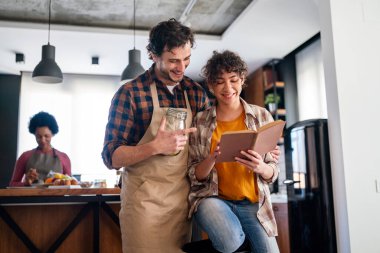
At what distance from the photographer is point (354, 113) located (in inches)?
113

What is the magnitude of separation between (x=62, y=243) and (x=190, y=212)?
123 centimetres

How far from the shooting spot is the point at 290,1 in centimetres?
403

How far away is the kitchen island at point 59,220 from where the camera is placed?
241 cm

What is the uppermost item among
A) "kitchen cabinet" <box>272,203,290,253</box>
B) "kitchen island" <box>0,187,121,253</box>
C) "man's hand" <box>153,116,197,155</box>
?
"man's hand" <box>153,116,197,155</box>

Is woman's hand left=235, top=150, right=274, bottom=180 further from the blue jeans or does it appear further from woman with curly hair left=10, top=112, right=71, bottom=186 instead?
woman with curly hair left=10, top=112, right=71, bottom=186

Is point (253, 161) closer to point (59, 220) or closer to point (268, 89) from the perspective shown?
point (59, 220)

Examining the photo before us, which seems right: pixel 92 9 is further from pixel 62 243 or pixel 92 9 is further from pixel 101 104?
pixel 62 243

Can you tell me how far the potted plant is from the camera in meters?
5.82

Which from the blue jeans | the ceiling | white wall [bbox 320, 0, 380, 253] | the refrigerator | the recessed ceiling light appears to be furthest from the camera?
the recessed ceiling light

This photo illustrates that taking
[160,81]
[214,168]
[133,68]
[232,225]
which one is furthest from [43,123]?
[232,225]

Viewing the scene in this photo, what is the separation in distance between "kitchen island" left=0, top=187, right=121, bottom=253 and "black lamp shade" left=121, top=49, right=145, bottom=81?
191 centimetres

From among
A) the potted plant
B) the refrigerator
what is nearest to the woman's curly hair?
the refrigerator

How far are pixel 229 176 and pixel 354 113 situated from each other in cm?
160

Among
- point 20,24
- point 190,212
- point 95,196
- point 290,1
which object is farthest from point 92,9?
point 190,212
